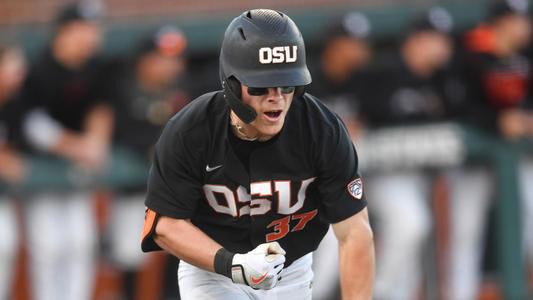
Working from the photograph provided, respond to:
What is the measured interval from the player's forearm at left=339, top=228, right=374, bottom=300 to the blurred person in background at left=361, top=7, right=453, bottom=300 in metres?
4.17

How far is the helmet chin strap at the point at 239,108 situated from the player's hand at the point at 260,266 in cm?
47

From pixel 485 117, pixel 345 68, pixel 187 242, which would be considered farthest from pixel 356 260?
pixel 485 117

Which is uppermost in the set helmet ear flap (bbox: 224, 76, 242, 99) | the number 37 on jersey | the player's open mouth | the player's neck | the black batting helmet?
the black batting helmet

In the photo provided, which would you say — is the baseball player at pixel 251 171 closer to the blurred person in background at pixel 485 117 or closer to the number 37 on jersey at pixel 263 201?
the number 37 on jersey at pixel 263 201

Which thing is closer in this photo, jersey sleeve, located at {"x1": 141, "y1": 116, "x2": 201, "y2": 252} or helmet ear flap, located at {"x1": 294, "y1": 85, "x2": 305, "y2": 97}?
helmet ear flap, located at {"x1": 294, "y1": 85, "x2": 305, "y2": 97}

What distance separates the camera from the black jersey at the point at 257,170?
4.55 metres

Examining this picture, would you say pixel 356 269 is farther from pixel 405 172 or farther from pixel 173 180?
pixel 405 172

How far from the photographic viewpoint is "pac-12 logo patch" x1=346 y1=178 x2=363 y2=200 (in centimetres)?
461

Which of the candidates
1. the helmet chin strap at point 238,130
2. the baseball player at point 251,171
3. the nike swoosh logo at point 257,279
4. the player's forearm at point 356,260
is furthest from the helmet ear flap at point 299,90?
the nike swoosh logo at point 257,279

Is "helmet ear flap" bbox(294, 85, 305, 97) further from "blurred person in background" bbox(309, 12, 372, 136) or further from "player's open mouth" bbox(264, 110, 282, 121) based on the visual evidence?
"blurred person in background" bbox(309, 12, 372, 136)

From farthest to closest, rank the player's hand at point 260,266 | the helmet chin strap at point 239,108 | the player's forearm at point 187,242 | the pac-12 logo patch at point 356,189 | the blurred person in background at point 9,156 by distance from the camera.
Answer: the blurred person in background at point 9,156 < the pac-12 logo patch at point 356,189 < the player's forearm at point 187,242 < the helmet chin strap at point 239,108 < the player's hand at point 260,266

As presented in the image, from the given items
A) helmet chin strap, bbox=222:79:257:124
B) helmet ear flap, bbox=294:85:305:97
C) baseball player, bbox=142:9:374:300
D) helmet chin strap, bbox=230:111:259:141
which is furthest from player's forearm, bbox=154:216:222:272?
helmet ear flap, bbox=294:85:305:97

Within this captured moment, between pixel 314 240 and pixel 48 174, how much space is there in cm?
387

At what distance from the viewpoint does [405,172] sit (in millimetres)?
8891
